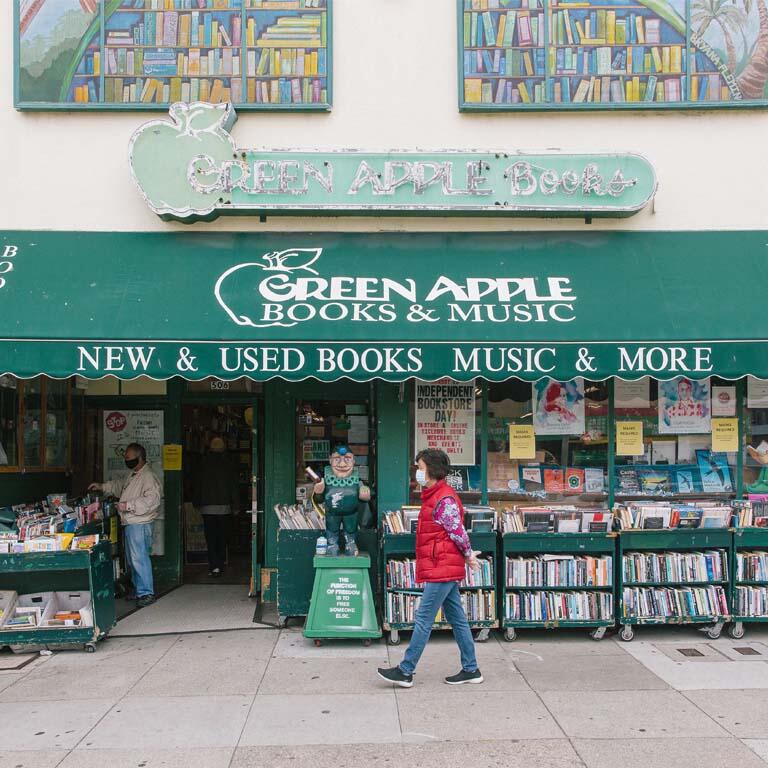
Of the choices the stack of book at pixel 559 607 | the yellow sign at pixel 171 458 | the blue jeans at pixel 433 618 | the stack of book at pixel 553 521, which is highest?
the yellow sign at pixel 171 458

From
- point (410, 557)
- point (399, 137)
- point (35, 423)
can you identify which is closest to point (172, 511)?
point (35, 423)

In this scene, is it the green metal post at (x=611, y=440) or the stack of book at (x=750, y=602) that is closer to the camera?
the stack of book at (x=750, y=602)

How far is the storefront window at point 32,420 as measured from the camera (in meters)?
8.52

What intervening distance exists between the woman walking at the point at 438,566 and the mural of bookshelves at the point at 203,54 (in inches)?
175

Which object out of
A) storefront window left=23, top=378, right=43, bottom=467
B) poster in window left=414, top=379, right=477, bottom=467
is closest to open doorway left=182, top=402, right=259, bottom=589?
storefront window left=23, top=378, right=43, bottom=467

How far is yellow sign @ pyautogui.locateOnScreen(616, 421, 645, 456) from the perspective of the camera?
7.71 meters

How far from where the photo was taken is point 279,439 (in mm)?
8672

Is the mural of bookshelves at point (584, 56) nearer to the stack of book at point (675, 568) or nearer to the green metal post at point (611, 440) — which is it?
the green metal post at point (611, 440)

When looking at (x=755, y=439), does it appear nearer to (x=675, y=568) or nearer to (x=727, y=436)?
(x=727, y=436)

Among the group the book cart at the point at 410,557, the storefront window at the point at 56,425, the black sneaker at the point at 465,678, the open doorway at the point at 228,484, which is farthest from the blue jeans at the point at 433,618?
the storefront window at the point at 56,425

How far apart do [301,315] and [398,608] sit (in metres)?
2.88

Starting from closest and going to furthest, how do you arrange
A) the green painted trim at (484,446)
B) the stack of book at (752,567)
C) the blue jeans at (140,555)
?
the stack of book at (752,567) < the green painted trim at (484,446) < the blue jeans at (140,555)

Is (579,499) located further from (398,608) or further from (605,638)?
(398,608)

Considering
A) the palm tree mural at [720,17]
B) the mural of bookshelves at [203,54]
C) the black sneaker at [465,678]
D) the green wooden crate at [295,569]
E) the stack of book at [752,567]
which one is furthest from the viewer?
the palm tree mural at [720,17]
